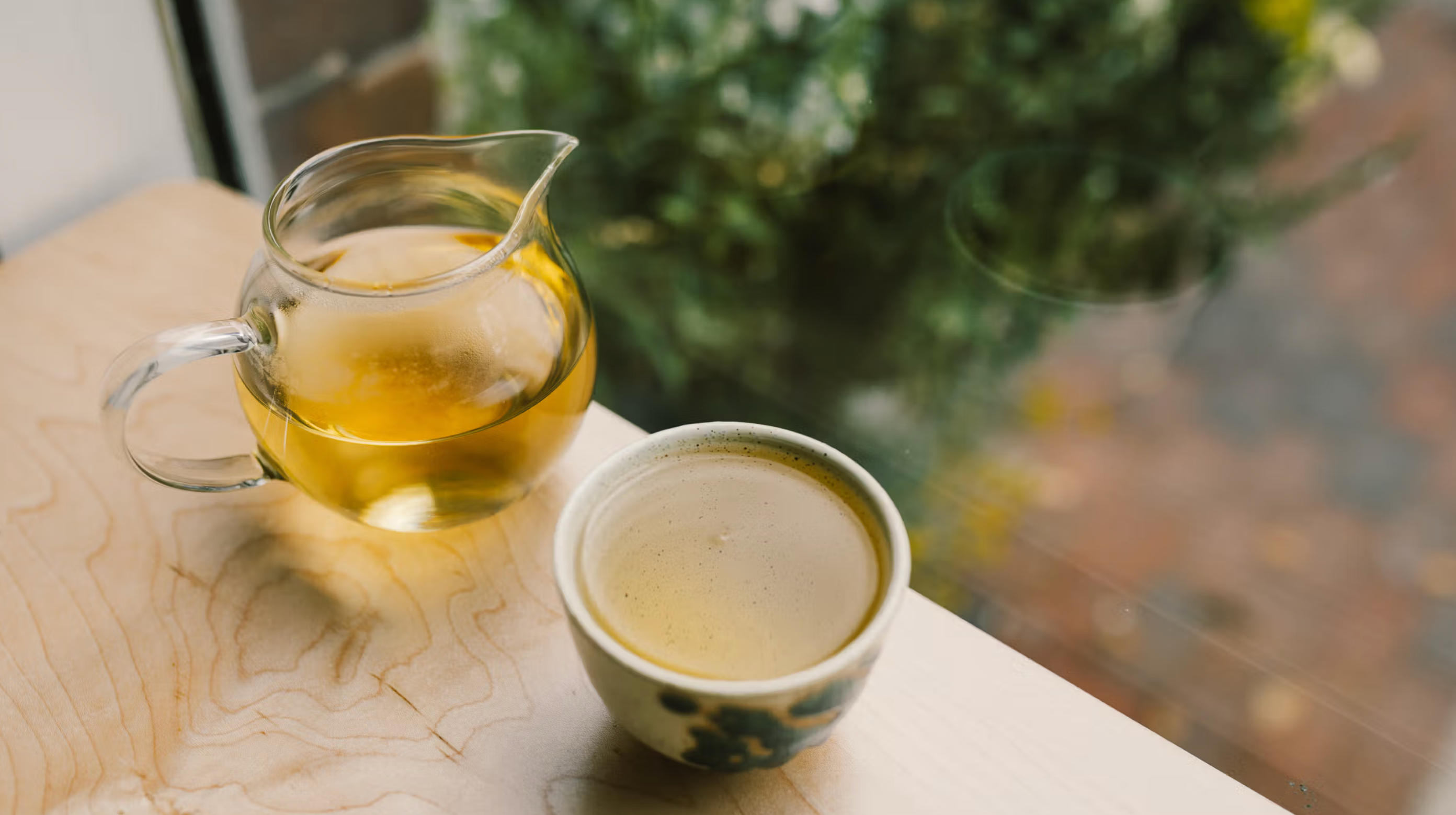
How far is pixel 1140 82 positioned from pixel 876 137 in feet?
0.78

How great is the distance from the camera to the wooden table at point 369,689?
0.42m

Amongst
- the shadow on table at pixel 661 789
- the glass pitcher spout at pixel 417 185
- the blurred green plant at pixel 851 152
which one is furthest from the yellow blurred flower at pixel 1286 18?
the shadow on table at pixel 661 789

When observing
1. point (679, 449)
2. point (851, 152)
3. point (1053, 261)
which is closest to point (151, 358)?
point (679, 449)

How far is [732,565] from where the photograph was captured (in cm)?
40

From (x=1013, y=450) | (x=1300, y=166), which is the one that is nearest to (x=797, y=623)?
(x=1013, y=450)

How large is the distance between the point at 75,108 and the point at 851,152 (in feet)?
1.96

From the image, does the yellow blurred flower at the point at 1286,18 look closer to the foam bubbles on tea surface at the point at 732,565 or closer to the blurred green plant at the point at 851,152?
the blurred green plant at the point at 851,152

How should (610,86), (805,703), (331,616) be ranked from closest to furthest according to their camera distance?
(805,703), (331,616), (610,86)

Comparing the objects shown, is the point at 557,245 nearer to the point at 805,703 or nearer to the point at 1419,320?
the point at 805,703

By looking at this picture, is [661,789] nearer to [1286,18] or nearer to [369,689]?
[369,689]

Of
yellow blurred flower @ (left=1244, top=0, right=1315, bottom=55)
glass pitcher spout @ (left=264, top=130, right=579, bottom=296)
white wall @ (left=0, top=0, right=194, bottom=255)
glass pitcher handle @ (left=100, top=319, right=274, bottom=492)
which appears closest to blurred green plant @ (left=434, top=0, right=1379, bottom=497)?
yellow blurred flower @ (left=1244, top=0, right=1315, bottom=55)

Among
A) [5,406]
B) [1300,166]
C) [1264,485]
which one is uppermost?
[5,406]

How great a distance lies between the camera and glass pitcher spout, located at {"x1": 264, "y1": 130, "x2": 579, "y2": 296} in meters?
0.48

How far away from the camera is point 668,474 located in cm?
42
